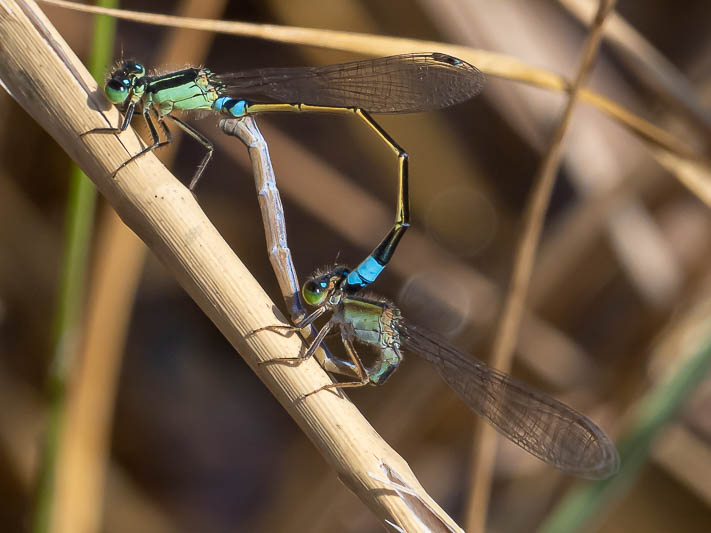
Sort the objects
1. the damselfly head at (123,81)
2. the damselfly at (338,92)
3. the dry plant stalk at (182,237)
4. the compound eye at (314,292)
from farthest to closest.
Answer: the compound eye at (314,292) → the damselfly at (338,92) → the damselfly head at (123,81) → the dry plant stalk at (182,237)

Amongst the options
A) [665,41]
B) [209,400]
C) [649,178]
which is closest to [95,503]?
[209,400]

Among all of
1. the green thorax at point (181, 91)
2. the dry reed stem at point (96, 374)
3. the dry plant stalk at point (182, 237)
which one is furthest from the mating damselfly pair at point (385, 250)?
the dry reed stem at point (96, 374)

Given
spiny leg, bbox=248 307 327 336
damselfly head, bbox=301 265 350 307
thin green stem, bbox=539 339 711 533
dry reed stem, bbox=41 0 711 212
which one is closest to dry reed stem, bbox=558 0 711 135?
dry reed stem, bbox=41 0 711 212

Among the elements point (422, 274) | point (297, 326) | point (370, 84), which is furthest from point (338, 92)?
point (422, 274)

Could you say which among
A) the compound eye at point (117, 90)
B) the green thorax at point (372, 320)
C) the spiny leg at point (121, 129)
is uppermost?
the compound eye at point (117, 90)

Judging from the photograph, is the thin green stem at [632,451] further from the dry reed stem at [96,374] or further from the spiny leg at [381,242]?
the dry reed stem at [96,374]

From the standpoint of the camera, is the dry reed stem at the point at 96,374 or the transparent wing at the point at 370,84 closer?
the transparent wing at the point at 370,84

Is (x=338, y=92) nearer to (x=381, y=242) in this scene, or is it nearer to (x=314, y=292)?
(x=381, y=242)
